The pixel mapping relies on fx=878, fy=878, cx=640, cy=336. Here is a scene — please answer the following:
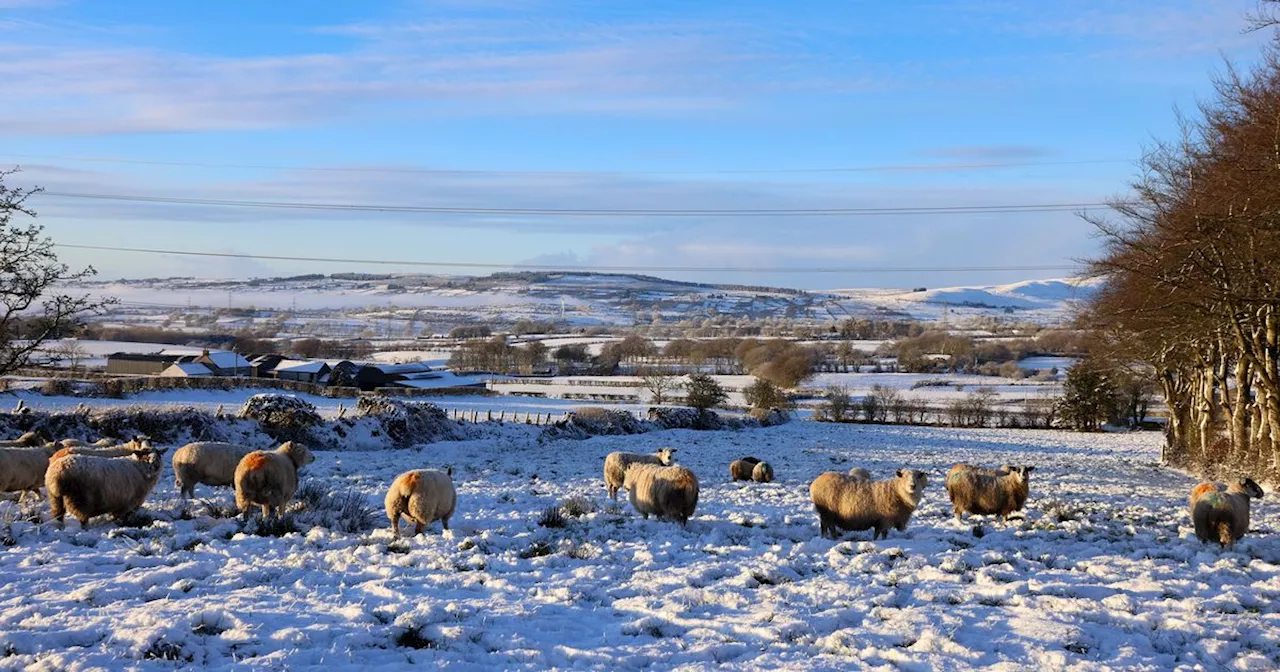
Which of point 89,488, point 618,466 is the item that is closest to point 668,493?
point 618,466

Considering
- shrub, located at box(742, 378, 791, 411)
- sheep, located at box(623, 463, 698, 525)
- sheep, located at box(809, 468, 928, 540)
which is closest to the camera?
sheep, located at box(809, 468, 928, 540)

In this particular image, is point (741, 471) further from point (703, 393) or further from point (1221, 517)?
point (703, 393)

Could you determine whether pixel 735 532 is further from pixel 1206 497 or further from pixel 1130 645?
pixel 1206 497

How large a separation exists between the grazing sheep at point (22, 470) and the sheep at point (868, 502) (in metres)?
14.4

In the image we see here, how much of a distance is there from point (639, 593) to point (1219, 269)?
1902 centimetres

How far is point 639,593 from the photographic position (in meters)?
10.8

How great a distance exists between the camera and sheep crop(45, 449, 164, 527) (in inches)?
530

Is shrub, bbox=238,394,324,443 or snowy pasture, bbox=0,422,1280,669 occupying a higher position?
snowy pasture, bbox=0,422,1280,669

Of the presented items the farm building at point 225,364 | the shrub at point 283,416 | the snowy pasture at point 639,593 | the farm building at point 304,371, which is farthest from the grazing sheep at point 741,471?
the farm building at point 225,364

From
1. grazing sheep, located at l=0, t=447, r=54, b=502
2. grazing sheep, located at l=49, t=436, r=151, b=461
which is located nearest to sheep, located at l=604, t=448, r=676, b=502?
grazing sheep, located at l=49, t=436, r=151, b=461

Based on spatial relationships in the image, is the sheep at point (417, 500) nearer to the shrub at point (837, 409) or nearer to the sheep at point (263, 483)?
the sheep at point (263, 483)

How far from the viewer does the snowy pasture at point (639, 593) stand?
Answer: 8492 mm

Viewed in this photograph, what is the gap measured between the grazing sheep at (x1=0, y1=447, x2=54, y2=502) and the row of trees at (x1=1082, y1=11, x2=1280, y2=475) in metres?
22.0

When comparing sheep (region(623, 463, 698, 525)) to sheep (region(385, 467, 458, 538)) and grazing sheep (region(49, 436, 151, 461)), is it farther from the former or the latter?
grazing sheep (region(49, 436, 151, 461))
